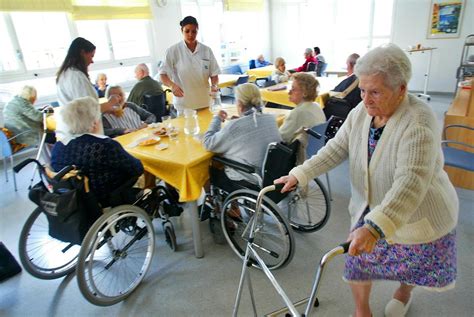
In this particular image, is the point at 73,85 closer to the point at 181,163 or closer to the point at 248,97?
the point at 181,163

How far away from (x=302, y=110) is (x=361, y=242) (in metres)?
1.46

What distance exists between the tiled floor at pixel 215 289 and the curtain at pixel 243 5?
6.38m

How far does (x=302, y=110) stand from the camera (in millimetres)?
2195

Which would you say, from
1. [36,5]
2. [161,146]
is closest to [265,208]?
[161,146]

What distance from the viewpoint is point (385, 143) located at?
40.9 inches

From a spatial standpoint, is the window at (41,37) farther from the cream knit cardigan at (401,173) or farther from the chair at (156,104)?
the cream knit cardigan at (401,173)

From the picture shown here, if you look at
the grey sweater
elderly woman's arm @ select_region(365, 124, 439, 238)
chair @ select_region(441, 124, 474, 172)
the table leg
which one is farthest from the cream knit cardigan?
chair @ select_region(441, 124, 474, 172)

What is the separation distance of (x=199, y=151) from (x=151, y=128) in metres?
0.74

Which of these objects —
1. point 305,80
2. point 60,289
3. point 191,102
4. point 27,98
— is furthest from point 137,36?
point 60,289

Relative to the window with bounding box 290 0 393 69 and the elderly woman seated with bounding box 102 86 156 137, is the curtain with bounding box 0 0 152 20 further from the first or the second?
the window with bounding box 290 0 393 69

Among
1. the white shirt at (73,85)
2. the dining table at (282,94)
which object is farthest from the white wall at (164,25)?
the white shirt at (73,85)

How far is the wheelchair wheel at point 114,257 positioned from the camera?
1529 mm

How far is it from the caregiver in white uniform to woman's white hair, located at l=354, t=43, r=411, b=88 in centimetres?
220

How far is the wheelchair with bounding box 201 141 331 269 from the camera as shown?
1.72m
